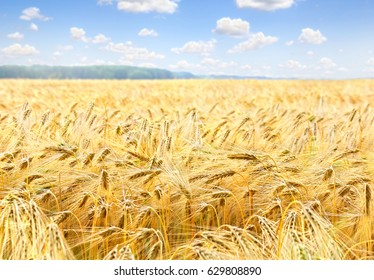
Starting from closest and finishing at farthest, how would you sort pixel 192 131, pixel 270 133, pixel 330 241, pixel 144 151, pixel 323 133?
pixel 330 241 → pixel 144 151 → pixel 192 131 → pixel 270 133 → pixel 323 133

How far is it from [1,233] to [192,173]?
0.87 m

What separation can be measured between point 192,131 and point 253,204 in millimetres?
→ 848

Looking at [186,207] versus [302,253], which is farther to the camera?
[186,207]

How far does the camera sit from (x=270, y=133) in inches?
125

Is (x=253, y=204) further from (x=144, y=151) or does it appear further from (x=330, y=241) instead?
(x=144, y=151)

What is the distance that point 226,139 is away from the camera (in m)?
2.82

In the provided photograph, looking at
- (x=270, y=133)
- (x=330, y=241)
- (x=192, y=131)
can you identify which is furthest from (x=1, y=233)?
(x=270, y=133)

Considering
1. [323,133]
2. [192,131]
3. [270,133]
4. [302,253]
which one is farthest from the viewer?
[323,133]
